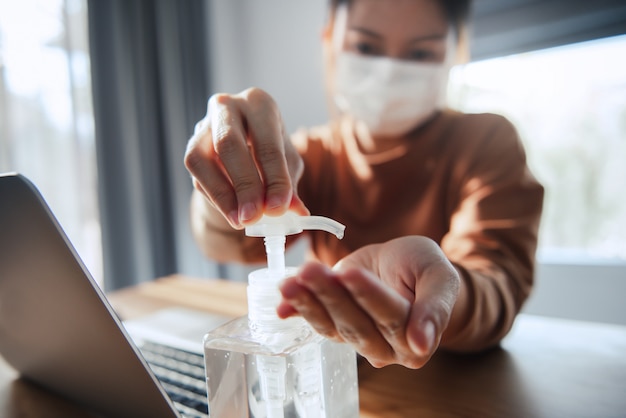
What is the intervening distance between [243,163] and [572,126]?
1339 mm

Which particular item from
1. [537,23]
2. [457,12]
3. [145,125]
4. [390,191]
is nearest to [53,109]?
[145,125]

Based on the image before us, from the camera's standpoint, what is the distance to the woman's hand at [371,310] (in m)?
0.20

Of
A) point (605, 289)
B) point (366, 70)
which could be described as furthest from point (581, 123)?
point (366, 70)

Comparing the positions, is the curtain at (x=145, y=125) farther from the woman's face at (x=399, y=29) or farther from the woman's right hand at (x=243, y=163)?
the woman's right hand at (x=243, y=163)

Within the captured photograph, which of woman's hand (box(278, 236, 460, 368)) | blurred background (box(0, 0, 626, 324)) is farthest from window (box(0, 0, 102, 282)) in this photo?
woman's hand (box(278, 236, 460, 368))

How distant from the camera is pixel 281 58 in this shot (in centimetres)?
184

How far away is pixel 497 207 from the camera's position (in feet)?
2.16

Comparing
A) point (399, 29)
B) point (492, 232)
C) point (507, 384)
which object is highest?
point (399, 29)

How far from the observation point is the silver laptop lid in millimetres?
250

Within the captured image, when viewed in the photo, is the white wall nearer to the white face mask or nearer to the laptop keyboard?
the white face mask

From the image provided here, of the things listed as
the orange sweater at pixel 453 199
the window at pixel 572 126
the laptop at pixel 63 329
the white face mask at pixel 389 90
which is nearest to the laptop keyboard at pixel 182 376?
the laptop at pixel 63 329

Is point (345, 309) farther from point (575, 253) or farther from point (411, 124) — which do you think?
point (575, 253)

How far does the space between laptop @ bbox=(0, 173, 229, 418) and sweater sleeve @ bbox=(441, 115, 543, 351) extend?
1.00 ft

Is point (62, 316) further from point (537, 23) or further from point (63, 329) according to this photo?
point (537, 23)
